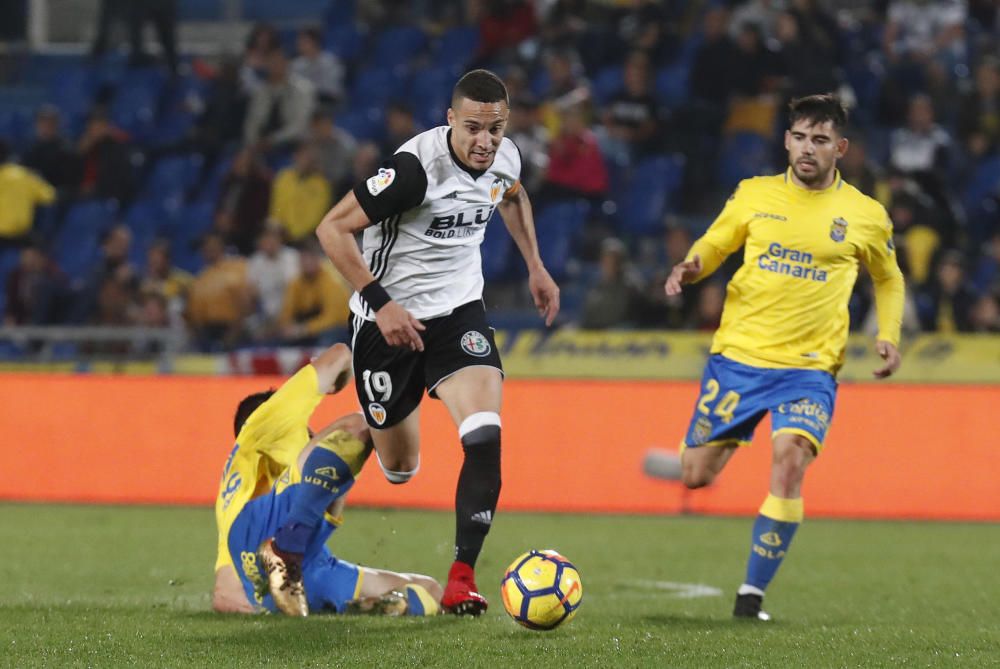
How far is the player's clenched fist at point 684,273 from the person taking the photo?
7.39 m

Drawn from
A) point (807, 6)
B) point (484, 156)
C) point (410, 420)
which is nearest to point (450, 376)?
point (410, 420)

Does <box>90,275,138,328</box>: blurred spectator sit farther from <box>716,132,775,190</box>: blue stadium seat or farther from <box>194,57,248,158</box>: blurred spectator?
<box>716,132,775,190</box>: blue stadium seat

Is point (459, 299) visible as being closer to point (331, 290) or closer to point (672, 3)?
point (331, 290)

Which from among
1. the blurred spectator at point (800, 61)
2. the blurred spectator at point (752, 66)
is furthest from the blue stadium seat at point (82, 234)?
the blurred spectator at point (800, 61)

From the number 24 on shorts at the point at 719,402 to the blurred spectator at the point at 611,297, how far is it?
6349 mm

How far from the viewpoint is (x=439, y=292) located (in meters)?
6.82

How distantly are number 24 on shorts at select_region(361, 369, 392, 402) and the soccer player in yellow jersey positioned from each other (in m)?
1.44

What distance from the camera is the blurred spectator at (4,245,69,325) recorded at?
16062 mm

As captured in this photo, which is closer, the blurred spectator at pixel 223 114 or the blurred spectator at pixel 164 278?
the blurred spectator at pixel 164 278

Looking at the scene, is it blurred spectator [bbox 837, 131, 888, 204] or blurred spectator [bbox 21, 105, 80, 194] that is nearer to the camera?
blurred spectator [bbox 837, 131, 888, 204]

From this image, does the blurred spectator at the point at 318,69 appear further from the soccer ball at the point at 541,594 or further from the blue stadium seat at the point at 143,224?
the soccer ball at the point at 541,594

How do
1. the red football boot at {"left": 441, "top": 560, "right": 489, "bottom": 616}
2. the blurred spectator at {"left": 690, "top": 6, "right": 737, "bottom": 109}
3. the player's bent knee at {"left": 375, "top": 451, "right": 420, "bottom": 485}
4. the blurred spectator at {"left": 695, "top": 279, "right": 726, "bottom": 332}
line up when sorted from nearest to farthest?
the red football boot at {"left": 441, "top": 560, "right": 489, "bottom": 616}, the player's bent knee at {"left": 375, "top": 451, "right": 420, "bottom": 485}, the blurred spectator at {"left": 695, "top": 279, "right": 726, "bottom": 332}, the blurred spectator at {"left": 690, "top": 6, "right": 737, "bottom": 109}

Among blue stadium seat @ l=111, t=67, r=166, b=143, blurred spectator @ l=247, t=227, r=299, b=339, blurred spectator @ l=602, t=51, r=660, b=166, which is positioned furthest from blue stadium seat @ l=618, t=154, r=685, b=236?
blue stadium seat @ l=111, t=67, r=166, b=143

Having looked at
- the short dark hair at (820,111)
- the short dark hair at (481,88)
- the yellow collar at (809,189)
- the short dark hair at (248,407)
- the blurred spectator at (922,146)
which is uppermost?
the blurred spectator at (922,146)
